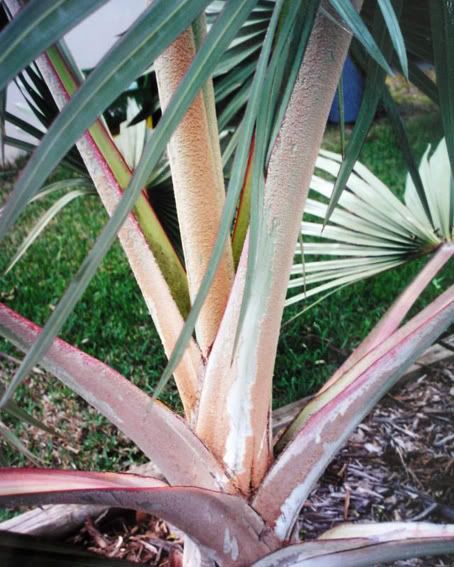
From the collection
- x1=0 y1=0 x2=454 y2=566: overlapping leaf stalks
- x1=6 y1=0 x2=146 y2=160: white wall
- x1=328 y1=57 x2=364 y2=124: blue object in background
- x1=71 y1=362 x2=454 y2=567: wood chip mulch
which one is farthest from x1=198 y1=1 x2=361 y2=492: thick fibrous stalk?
x1=328 y1=57 x2=364 y2=124: blue object in background

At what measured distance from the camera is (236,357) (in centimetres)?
70

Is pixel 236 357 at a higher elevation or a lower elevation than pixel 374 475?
higher

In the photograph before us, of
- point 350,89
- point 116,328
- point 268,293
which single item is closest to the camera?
point 268,293

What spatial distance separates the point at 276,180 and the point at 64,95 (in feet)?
0.91

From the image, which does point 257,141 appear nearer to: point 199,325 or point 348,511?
point 199,325

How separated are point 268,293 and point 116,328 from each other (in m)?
1.11

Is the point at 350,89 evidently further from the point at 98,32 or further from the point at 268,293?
the point at 268,293

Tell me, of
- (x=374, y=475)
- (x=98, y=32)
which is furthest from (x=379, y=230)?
(x=98, y=32)

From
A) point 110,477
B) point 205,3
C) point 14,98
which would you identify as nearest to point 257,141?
point 205,3

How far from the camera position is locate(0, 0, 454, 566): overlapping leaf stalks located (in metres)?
0.55

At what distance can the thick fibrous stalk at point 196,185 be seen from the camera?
2.34ft

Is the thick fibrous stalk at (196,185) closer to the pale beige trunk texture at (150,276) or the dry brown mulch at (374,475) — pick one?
the pale beige trunk texture at (150,276)

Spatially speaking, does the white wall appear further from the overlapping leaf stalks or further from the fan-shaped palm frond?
the overlapping leaf stalks

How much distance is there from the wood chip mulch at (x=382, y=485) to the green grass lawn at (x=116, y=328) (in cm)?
18
